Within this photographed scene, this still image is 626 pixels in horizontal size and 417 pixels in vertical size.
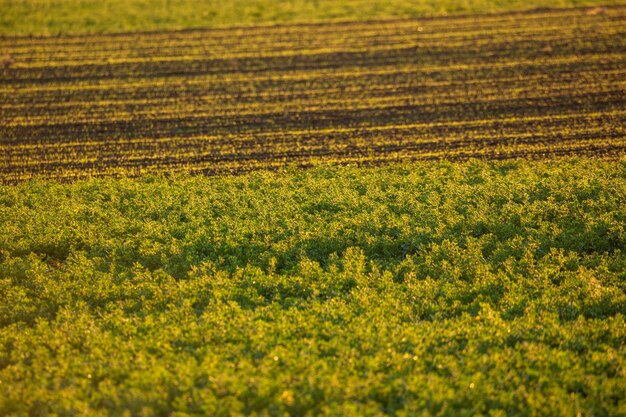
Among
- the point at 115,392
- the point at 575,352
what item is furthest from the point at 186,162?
the point at 575,352

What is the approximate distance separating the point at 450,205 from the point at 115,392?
23.3ft

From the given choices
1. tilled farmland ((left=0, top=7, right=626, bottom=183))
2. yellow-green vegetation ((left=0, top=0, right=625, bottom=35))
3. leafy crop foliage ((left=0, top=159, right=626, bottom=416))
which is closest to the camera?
leafy crop foliage ((left=0, top=159, right=626, bottom=416))

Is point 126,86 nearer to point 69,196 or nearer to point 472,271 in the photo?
point 69,196

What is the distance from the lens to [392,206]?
11.4 metres

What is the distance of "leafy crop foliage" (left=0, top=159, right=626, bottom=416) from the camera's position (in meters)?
7.32

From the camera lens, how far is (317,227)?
10805 millimetres

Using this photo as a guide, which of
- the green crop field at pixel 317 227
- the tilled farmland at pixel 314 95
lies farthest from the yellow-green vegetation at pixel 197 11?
the green crop field at pixel 317 227

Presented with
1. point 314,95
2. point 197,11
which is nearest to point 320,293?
point 314,95

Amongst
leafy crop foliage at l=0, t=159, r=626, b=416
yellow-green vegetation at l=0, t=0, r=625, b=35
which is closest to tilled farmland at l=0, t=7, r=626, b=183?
yellow-green vegetation at l=0, t=0, r=625, b=35

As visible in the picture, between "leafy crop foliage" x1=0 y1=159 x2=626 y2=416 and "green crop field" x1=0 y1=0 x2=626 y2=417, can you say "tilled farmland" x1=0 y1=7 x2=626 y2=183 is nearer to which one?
"green crop field" x1=0 y1=0 x2=626 y2=417

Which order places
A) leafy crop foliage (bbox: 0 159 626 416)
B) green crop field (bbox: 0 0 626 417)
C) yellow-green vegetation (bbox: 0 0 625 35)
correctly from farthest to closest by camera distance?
1. yellow-green vegetation (bbox: 0 0 625 35)
2. green crop field (bbox: 0 0 626 417)
3. leafy crop foliage (bbox: 0 159 626 416)

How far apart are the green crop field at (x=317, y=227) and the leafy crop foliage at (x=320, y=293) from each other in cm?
4

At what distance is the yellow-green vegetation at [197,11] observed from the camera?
23.9 m

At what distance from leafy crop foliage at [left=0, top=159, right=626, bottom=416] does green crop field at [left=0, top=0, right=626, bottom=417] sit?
0.04m
